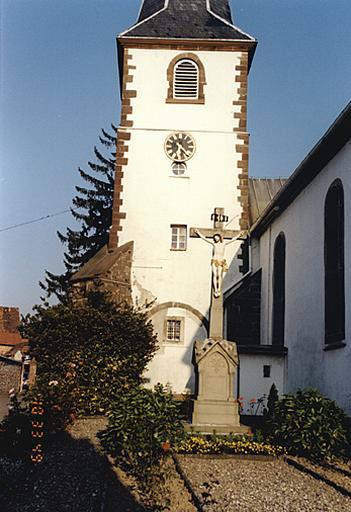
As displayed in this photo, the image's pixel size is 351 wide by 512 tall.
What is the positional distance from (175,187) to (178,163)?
974 millimetres

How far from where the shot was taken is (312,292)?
1545 centimetres

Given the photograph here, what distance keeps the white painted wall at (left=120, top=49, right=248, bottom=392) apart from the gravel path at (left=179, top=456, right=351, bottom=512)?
33.9 ft

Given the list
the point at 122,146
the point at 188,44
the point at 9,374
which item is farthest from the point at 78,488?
the point at 9,374

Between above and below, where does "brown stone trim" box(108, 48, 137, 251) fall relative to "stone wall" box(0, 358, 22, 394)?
above

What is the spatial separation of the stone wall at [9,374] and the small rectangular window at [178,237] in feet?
64.9

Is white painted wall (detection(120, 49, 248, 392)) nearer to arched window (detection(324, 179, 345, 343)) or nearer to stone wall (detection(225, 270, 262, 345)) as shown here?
stone wall (detection(225, 270, 262, 345))

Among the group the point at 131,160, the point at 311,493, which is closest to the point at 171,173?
the point at 131,160

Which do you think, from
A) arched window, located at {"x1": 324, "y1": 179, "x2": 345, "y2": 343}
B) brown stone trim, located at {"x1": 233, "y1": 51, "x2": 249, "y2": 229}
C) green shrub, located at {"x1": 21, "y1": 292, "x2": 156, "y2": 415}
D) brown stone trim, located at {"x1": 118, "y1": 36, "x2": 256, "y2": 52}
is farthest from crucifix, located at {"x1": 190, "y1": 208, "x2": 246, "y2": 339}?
brown stone trim, located at {"x1": 118, "y1": 36, "x2": 256, "y2": 52}

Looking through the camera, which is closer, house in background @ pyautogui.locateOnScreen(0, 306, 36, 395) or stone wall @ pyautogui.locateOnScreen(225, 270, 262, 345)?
stone wall @ pyautogui.locateOnScreen(225, 270, 262, 345)

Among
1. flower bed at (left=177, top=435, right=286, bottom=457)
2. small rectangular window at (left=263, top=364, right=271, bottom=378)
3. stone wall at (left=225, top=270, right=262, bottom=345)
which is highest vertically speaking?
stone wall at (left=225, top=270, right=262, bottom=345)

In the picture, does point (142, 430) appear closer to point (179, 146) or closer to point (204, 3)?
point (179, 146)

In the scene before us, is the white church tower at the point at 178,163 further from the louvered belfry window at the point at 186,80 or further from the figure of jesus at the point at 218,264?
the figure of jesus at the point at 218,264

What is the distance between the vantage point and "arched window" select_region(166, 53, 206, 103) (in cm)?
2233

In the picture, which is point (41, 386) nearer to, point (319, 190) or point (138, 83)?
point (319, 190)
